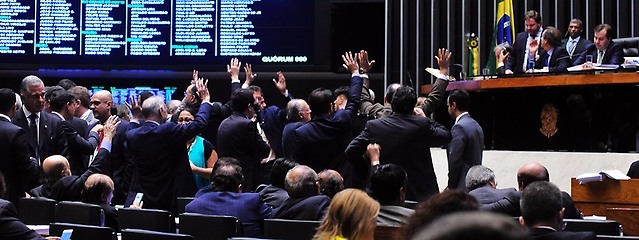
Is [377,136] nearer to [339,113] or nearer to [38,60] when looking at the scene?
[339,113]

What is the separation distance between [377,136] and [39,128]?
2.49m

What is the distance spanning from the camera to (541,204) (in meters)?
3.80

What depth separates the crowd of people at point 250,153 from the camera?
17.0 feet

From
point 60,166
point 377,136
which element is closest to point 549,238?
point 377,136

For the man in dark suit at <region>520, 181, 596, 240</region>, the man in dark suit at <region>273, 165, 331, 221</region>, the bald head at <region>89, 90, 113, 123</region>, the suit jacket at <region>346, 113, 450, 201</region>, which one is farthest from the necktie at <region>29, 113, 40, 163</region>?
the man in dark suit at <region>520, 181, 596, 240</region>

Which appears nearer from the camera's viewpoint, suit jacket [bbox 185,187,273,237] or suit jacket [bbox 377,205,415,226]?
suit jacket [bbox 377,205,415,226]

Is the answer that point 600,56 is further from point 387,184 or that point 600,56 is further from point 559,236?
point 559,236

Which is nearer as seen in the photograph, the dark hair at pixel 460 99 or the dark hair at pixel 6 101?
the dark hair at pixel 6 101

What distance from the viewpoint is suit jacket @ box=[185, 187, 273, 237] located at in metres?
5.16

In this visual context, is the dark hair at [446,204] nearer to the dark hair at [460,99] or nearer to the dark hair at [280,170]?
the dark hair at [280,170]

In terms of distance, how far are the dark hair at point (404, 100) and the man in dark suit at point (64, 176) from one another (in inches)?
78.2

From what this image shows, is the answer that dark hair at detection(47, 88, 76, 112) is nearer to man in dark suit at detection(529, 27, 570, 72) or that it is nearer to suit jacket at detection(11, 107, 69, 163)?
suit jacket at detection(11, 107, 69, 163)

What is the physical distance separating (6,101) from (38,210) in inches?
42.5

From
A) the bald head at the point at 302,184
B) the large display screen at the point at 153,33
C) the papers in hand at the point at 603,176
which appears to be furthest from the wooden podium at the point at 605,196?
the large display screen at the point at 153,33
